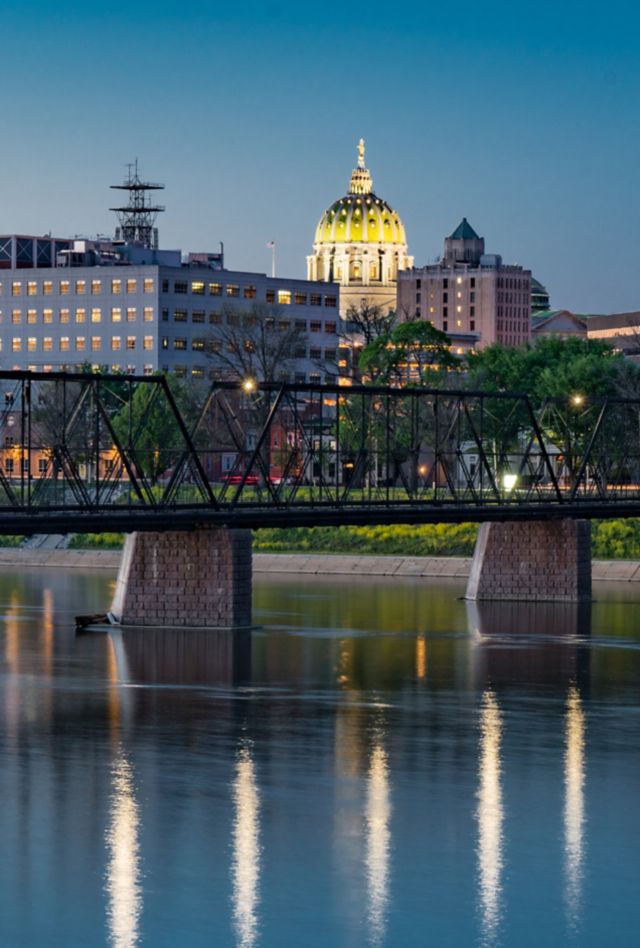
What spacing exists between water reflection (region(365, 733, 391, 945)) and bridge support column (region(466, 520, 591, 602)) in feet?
135

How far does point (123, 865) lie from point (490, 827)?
708cm

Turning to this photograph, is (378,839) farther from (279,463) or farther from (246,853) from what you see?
(279,463)

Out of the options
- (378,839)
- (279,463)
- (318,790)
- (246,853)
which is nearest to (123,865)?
(246,853)

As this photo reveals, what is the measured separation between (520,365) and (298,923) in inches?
5305

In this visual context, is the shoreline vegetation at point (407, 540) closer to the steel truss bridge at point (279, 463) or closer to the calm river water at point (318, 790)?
the steel truss bridge at point (279, 463)

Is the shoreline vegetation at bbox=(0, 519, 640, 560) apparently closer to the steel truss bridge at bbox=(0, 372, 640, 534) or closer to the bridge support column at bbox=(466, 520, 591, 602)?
the steel truss bridge at bbox=(0, 372, 640, 534)

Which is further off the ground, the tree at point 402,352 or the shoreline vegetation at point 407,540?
the tree at point 402,352

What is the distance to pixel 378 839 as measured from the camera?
3709 cm

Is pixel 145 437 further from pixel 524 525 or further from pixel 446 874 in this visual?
pixel 446 874

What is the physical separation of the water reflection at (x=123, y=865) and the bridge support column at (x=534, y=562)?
46.1 metres

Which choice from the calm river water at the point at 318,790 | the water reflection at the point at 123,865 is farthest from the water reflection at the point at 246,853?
the water reflection at the point at 123,865

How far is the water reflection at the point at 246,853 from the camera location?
3164 cm

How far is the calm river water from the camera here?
32156 mm

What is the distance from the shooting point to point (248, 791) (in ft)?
136
